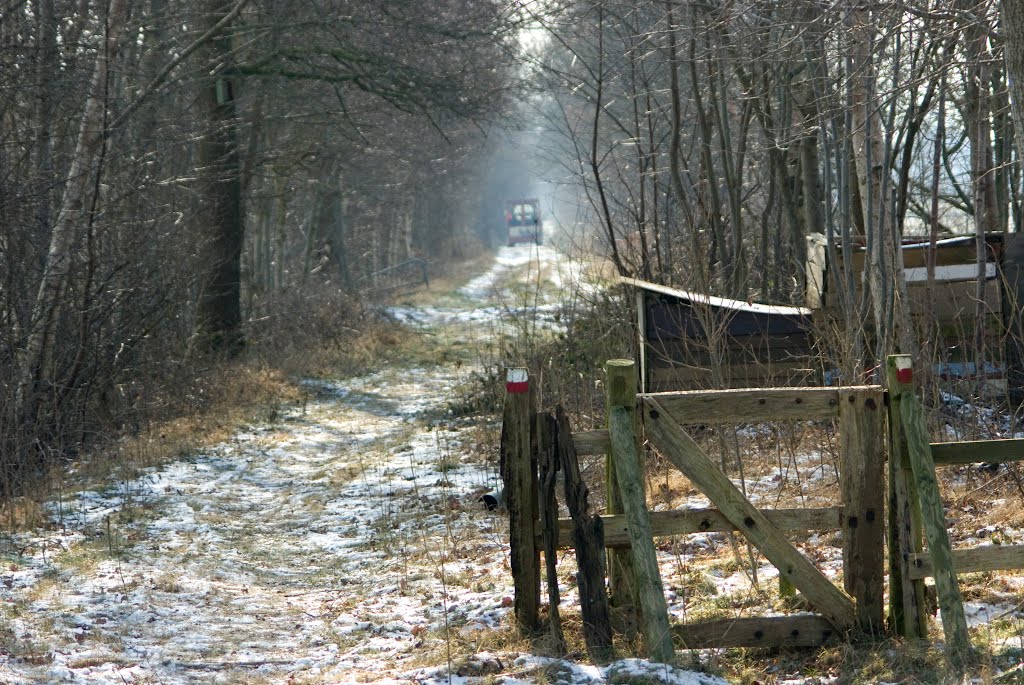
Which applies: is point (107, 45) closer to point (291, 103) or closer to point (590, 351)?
point (590, 351)

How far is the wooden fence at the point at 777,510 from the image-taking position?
15.9 feet

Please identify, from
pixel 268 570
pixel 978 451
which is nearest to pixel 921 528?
pixel 978 451

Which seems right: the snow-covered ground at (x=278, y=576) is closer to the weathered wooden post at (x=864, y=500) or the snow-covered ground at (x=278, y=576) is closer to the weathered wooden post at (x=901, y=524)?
the weathered wooden post at (x=864, y=500)

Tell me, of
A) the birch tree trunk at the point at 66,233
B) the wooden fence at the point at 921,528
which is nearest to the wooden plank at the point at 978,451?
the wooden fence at the point at 921,528

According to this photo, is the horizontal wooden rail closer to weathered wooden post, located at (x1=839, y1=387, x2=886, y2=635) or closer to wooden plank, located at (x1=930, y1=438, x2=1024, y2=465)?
weathered wooden post, located at (x1=839, y1=387, x2=886, y2=635)

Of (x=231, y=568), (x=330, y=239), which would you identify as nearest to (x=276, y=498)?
(x=231, y=568)

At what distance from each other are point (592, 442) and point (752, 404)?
761 mm

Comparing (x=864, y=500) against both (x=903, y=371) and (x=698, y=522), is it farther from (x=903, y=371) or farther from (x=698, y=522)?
(x=698, y=522)

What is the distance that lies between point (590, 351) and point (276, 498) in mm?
3507

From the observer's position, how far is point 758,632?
4953 mm

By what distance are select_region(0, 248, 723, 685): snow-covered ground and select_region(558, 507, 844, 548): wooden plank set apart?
58cm

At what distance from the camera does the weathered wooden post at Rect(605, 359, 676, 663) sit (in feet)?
15.3

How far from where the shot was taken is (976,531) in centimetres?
→ 661

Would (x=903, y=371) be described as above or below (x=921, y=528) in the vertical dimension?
above
